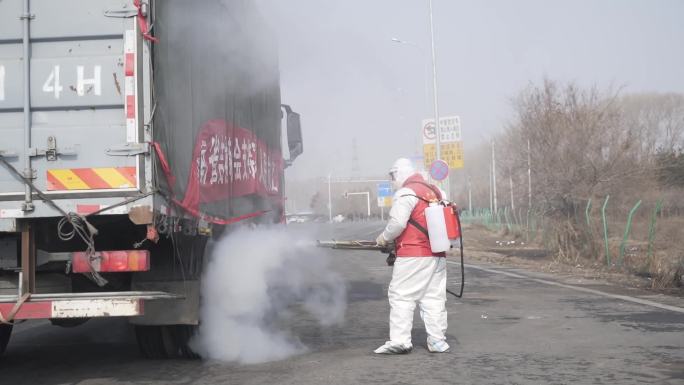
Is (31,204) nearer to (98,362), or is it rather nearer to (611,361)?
(98,362)

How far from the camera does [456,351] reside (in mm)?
6480

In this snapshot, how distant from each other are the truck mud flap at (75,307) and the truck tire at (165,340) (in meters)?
1.33

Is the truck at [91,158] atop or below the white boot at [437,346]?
atop

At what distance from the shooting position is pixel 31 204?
4871 millimetres

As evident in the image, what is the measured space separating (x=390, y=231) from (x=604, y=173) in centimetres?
1616

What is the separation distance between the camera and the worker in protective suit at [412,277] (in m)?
6.27

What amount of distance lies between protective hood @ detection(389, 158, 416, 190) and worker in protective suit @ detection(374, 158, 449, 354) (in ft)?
0.53

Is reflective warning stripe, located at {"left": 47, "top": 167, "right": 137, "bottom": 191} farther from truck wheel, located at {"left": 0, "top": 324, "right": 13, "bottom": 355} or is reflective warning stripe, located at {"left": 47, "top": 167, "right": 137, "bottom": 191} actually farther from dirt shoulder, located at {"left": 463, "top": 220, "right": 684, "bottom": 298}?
dirt shoulder, located at {"left": 463, "top": 220, "right": 684, "bottom": 298}

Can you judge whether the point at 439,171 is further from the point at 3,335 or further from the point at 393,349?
the point at 3,335

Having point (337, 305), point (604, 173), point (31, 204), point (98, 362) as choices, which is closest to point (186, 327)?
point (98, 362)

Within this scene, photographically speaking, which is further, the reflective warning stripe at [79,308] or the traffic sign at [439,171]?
the traffic sign at [439,171]

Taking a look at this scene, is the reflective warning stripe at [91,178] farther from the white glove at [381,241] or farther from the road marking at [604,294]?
the road marking at [604,294]

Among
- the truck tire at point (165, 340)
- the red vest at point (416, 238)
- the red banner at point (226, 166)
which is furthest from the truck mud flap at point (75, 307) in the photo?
the red vest at point (416, 238)

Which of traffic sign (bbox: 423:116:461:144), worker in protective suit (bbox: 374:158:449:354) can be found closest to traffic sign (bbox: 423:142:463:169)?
traffic sign (bbox: 423:116:461:144)
